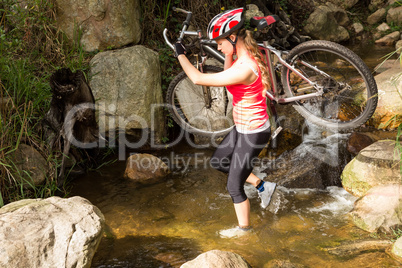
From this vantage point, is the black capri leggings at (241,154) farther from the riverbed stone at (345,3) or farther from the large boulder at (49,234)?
the riverbed stone at (345,3)

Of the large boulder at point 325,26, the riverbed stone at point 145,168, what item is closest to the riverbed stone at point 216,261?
the riverbed stone at point 145,168

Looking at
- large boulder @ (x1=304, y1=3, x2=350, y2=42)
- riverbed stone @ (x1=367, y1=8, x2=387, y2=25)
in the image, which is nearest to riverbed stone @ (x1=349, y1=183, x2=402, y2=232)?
large boulder @ (x1=304, y1=3, x2=350, y2=42)

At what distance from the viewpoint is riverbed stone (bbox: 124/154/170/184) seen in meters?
4.98

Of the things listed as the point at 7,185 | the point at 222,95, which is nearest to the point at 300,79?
the point at 222,95

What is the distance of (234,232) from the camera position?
3.81 meters

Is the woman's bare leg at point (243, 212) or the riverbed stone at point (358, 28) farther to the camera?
the riverbed stone at point (358, 28)

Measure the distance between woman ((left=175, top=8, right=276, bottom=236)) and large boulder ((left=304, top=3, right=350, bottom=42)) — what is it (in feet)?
17.8

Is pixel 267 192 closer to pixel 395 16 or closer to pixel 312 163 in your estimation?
pixel 312 163

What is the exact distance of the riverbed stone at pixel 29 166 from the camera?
13.4 ft

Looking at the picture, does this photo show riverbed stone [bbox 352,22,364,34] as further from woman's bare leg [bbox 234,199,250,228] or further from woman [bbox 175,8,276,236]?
woman's bare leg [bbox 234,199,250,228]

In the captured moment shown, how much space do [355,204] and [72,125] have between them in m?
3.08

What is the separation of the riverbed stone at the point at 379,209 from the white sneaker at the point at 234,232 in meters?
Answer: 1.06

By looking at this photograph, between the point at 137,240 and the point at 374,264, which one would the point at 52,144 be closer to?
the point at 137,240

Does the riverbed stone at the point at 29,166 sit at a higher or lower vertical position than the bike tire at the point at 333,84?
lower
